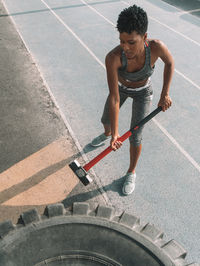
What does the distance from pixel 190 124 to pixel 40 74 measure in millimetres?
3507

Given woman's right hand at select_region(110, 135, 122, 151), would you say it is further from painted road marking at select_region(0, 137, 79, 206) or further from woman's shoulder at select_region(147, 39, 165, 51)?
painted road marking at select_region(0, 137, 79, 206)

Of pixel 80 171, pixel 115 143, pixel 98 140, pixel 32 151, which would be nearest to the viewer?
pixel 115 143

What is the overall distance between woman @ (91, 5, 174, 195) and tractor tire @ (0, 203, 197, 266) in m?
0.87

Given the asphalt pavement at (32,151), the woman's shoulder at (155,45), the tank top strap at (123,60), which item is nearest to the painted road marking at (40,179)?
the asphalt pavement at (32,151)

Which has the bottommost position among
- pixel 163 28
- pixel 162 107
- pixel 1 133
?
pixel 1 133

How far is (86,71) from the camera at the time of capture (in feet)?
20.1

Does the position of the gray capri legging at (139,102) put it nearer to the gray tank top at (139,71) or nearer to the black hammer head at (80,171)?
the gray tank top at (139,71)

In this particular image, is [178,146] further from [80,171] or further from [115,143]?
[80,171]

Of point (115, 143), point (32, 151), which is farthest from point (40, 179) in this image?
point (115, 143)

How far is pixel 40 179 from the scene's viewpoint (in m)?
3.53

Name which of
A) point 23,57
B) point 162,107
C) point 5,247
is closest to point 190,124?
A: point 162,107

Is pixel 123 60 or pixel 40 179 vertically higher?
pixel 123 60

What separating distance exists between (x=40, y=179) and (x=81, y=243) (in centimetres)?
163

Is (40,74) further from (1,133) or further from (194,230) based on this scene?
(194,230)
